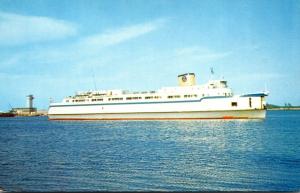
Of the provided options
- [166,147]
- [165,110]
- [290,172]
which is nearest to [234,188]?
[290,172]

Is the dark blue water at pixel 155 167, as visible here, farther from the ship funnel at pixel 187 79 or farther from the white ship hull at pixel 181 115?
the ship funnel at pixel 187 79

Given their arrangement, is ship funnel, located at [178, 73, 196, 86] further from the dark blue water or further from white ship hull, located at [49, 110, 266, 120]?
the dark blue water

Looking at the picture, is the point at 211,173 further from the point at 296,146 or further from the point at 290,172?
the point at 296,146

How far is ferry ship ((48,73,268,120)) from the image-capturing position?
36.7m

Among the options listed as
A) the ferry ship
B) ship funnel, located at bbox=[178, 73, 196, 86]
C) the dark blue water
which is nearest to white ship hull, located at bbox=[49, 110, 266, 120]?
the ferry ship

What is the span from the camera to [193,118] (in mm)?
38438

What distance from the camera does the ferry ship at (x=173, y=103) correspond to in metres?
36.7

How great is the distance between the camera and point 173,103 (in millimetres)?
39406

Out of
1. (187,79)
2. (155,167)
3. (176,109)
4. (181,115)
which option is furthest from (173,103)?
(155,167)

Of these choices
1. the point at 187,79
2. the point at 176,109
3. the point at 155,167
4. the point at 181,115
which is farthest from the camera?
the point at 187,79

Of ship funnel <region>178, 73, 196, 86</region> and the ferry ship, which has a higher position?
ship funnel <region>178, 73, 196, 86</region>

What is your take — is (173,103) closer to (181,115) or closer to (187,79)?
(181,115)

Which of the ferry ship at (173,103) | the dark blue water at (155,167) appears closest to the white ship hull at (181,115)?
the ferry ship at (173,103)

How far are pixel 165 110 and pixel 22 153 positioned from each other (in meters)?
24.1
